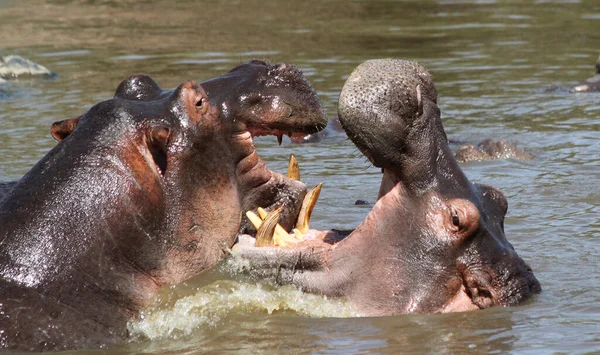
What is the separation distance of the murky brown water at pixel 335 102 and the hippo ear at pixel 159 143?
60 centimetres

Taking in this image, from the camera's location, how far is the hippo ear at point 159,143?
511cm

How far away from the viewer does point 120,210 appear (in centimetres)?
495

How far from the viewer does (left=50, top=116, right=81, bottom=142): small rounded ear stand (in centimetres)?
544

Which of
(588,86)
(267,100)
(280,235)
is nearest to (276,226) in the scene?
(280,235)

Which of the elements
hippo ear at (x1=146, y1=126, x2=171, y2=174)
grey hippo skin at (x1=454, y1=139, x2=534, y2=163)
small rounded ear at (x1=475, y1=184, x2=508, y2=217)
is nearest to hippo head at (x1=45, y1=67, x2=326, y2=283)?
hippo ear at (x1=146, y1=126, x2=171, y2=174)

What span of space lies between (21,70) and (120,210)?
10419 mm

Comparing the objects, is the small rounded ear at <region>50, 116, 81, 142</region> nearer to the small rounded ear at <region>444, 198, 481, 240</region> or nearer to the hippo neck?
the hippo neck

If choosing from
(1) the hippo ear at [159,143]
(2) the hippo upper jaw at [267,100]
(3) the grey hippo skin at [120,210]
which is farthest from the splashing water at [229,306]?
(2) the hippo upper jaw at [267,100]

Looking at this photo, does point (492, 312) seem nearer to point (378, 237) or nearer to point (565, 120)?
point (378, 237)

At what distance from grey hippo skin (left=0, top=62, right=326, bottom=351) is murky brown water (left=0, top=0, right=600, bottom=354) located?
0.22m

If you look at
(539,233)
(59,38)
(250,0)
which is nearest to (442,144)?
(539,233)

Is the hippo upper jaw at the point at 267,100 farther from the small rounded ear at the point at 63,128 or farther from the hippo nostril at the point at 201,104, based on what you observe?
the small rounded ear at the point at 63,128

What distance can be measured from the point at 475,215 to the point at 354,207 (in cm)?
318

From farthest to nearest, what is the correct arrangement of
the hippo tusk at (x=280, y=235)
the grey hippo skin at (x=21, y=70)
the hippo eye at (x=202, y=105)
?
the grey hippo skin at (x=21, y=70), the hippo tusk at (x=280, y=235), the hippo eye at (x=202, y=105)
